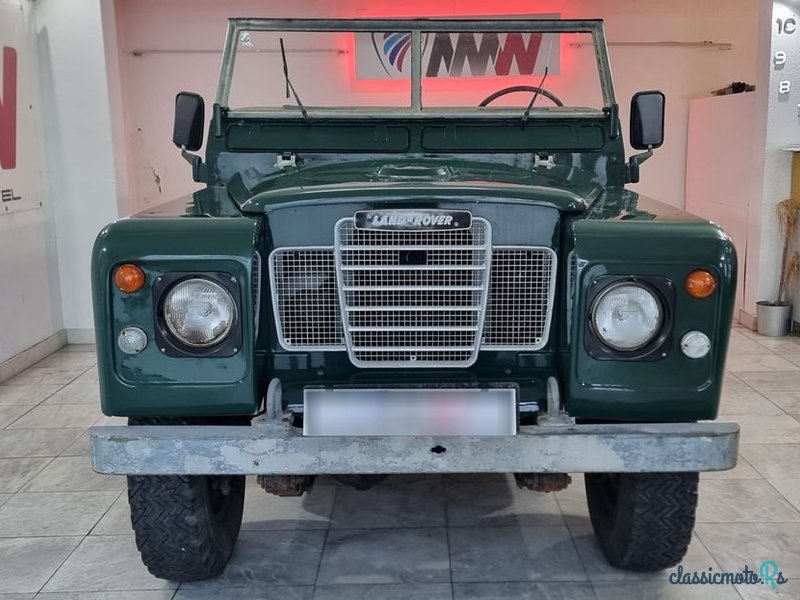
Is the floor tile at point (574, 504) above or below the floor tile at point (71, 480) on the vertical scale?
above

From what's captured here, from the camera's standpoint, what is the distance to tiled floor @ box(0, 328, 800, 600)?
2678 millimetres

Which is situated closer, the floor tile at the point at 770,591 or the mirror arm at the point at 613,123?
the floor tile at the point at 770,591

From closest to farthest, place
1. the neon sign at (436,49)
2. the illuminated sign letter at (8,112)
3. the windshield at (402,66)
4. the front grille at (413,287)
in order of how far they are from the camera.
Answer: the front grille at (413,287), the windshield at (402,66), the neon sign at (436,49), the illuminated sign letter at (8,112)

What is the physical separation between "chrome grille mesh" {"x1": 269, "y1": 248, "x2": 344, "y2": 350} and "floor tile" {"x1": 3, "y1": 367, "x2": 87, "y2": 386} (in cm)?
350

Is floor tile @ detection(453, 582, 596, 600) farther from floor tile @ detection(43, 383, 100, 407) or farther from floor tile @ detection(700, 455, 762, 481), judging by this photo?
floor tile @ detection(43, 383, 100, 407)

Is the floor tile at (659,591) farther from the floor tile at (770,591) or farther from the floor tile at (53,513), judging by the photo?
the floor tile at (53,513)

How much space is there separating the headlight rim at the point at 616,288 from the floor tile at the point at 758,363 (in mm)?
3338

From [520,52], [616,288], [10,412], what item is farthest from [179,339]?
[10,412]

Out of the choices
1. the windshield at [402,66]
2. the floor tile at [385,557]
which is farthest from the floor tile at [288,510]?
the windshield at [402,66]

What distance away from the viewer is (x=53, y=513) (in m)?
3.32

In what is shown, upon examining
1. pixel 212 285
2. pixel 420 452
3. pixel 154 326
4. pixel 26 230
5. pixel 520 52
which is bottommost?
pixel 420 452

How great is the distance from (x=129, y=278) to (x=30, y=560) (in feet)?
4.51

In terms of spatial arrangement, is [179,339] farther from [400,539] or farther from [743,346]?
[743,346]

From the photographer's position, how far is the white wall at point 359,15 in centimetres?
722
